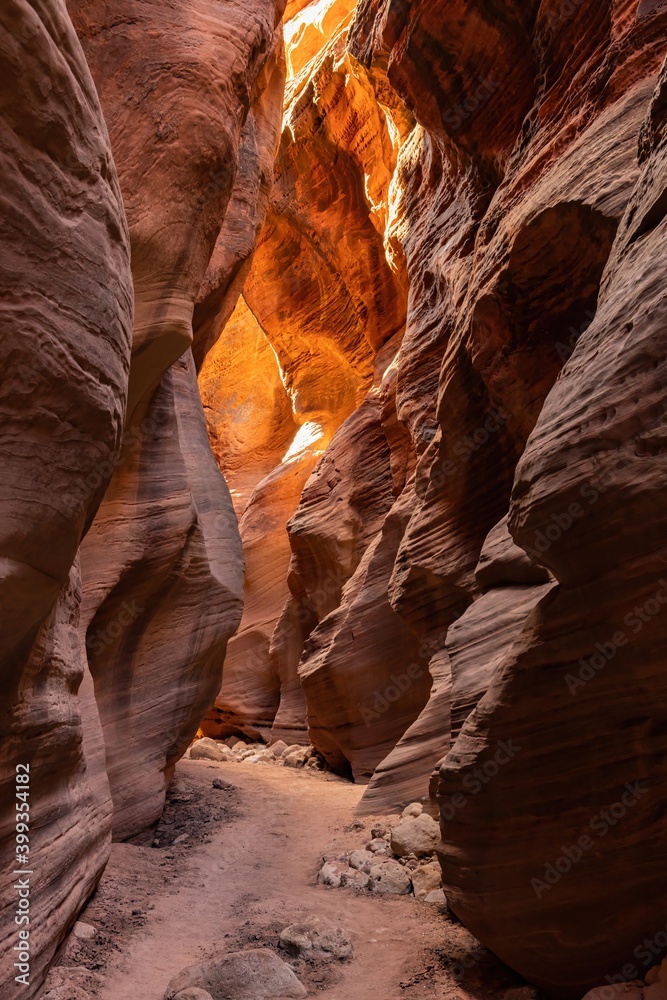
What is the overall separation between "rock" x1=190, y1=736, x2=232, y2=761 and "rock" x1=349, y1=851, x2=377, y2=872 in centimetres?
798

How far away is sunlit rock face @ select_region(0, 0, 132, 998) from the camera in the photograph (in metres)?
3.38

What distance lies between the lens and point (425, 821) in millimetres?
6902

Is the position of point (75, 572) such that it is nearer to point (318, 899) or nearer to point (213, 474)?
point (318, 899)

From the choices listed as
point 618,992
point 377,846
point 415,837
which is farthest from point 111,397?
point 377,846

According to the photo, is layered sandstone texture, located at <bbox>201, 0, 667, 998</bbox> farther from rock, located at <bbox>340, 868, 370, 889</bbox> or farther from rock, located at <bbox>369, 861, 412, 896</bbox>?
rock, located at <bbox>340, 868, 370, 889</bbox>

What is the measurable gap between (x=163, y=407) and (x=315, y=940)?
5.94 metres

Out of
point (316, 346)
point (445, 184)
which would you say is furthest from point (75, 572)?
point (316, 346)

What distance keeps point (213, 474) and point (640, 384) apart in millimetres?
7818

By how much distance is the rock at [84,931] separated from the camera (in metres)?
4.85

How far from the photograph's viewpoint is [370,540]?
47.8ft

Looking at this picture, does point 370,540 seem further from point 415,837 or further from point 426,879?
point 426,879

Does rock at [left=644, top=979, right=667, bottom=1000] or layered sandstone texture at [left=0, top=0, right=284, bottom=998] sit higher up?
layered sandstone texture at [left=0, top=0, right=284, bottom=998]

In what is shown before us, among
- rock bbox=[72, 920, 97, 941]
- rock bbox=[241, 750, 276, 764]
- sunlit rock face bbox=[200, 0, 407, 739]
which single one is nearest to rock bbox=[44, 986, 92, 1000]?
rock bbox=[72, 920, 97, 941]

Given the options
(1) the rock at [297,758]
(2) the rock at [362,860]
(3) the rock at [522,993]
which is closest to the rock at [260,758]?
(1) the rock at [297,758]
